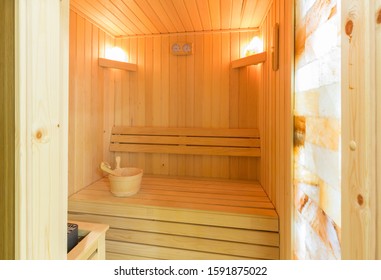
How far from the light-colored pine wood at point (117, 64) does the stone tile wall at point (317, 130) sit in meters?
1.96

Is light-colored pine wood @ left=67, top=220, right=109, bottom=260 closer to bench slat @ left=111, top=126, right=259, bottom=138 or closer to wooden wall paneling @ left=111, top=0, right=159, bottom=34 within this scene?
bench slat @ left=111, top=126, right=259, bottom=138

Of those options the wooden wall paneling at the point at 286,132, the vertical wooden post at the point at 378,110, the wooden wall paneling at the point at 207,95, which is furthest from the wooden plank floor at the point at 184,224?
the vertical wooden post at the point at 378,110

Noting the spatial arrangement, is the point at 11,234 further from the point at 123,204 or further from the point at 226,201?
the point at 226,201

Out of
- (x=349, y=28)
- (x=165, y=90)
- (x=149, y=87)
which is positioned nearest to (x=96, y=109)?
(x=149, y=87)

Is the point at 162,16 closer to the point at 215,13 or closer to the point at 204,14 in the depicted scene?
the point at 204,14

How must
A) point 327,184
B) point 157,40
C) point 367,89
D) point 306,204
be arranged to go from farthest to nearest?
point 157,40, point 306,204, point 327,184, point 367,89

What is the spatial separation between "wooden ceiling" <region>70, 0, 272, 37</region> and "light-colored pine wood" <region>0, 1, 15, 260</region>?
1719mm

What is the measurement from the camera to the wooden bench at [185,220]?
1576 millimetres


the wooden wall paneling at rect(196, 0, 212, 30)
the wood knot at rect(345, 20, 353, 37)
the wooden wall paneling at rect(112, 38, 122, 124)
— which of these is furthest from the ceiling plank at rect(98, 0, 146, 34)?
the wood knot at rect(345, 20, 353, 37)

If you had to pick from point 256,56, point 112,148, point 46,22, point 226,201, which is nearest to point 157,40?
point 256,56

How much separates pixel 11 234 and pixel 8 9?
1.68 ft

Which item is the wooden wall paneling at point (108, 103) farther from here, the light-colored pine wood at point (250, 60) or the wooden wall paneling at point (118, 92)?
the light-colored pine wood at point (250, 60)

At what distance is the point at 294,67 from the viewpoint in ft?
4.00

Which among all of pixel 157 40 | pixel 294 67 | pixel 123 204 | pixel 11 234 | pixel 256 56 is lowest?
pixel 123 204
